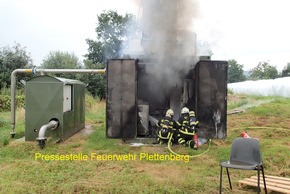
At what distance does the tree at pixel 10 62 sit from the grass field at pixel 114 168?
13.6 meters

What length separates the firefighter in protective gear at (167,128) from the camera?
812 centimetres

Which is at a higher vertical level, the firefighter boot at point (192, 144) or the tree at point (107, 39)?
the tree at point (107, 39)

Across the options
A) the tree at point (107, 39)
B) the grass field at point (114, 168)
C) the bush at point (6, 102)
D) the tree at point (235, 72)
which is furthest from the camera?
the tree at point (235, 72)

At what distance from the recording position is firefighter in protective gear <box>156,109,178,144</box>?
8.12 metres

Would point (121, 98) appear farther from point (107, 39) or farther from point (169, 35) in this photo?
point (107, 39)

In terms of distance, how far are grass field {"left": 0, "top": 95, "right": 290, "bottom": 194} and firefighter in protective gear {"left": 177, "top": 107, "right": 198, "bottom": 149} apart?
0.28 meters

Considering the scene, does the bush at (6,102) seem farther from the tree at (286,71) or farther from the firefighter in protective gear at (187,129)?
the tree at (286,71)

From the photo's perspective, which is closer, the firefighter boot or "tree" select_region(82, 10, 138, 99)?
the firefighter boot

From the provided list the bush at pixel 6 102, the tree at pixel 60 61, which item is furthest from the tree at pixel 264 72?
the bush at pixel 6 102

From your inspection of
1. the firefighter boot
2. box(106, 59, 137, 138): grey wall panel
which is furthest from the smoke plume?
the firefighter boot

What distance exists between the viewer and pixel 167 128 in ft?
26.7

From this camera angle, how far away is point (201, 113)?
8.38m

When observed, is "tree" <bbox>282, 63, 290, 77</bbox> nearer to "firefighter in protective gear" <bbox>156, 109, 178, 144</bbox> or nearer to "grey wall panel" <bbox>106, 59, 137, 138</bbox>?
"firefighter in protective gear" <bbox>156, 109, 178, 144</bbox>

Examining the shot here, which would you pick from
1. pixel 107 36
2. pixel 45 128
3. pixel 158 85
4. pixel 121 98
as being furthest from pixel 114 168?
pixel 107 36
